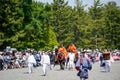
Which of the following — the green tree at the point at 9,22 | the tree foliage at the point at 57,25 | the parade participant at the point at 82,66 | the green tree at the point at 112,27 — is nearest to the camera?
the parade participant at the point at 82,66

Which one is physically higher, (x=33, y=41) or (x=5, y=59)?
(x=33, y=41)

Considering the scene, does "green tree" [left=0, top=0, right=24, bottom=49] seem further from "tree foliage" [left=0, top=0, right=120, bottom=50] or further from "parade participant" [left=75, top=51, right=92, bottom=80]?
"parade participant" [left=75, top=51, right=92, bottom=80]

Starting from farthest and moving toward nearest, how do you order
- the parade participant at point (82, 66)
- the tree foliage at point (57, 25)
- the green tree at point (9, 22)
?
the tree foliage at point (57, 25) → the green tree at point (9, 22) → the parade participant at point (82, 66)

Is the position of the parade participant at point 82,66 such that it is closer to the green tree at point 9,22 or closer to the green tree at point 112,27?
the green tree at point 9,22

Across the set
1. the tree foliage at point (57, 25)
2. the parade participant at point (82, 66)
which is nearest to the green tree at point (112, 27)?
the tree foliage at point (57, 25)

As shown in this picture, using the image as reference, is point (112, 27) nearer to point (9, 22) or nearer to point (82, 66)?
point (9, 22)

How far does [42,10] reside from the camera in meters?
81.2

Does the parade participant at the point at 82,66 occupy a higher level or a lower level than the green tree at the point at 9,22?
lower

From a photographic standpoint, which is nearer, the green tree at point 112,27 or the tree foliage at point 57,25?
the tree foliage at point 57,25

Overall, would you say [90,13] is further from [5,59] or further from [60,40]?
[5,59]

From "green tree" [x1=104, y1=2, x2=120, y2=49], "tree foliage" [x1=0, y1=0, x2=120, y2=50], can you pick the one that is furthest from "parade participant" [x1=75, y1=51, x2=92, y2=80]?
"green tree" [x1=104, y1=2, x2=120, y2=49]

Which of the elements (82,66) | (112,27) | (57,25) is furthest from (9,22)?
(112,27)

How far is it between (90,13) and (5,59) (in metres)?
66.5

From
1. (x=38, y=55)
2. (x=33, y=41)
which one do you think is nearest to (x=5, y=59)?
(x=38, y=55)
